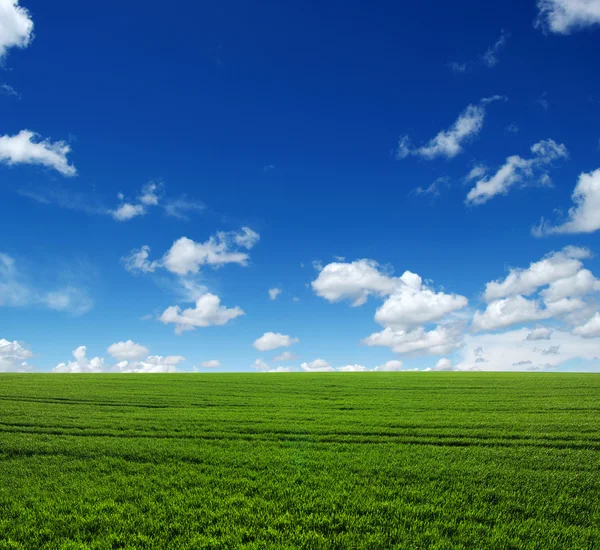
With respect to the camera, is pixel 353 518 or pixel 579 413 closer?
pixel 353 518

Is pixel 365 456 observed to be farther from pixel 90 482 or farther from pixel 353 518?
pixel 90 482

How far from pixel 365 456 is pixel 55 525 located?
729 centimetres

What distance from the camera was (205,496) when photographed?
8367 mm

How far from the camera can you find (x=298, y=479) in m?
9.20

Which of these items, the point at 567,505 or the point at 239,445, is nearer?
the point at 567,505

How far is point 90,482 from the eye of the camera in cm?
936

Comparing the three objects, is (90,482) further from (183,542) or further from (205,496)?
(183,542)

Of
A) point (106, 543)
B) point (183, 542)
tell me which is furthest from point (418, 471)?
point (106, 543)

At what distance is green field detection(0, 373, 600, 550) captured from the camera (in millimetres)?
7004

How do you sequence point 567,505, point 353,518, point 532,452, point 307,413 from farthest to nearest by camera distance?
point 307,413
point 532,452
point 567,505
point 353,518

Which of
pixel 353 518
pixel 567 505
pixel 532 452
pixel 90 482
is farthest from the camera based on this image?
pixel 532 452

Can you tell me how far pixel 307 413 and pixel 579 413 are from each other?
41.7 ft

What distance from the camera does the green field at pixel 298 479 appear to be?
700 cm

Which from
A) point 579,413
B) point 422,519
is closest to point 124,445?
point 422,519
